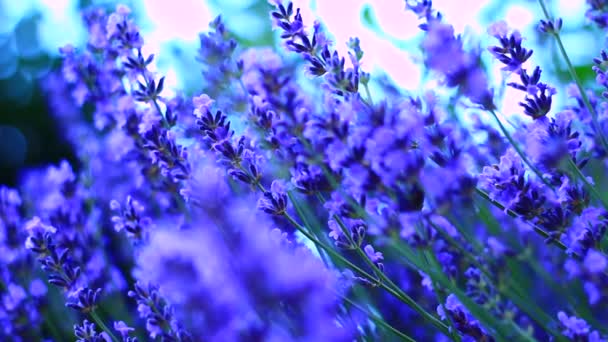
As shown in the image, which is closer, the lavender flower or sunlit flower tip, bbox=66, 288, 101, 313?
the lavender flower

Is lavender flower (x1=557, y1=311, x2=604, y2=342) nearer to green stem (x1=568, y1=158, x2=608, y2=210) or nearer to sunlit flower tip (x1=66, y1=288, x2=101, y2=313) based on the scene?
green stem (x1=568, y1=158, x2=608, y2=210)

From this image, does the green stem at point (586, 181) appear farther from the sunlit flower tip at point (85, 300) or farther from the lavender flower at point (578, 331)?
the sunlit flower tip at point (85, 300)

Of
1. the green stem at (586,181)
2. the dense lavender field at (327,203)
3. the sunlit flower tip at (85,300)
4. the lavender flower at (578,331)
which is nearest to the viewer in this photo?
the dense lavender field at (327,203)

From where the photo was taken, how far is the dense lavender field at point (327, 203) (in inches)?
27.3

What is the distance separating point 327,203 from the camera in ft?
3.30

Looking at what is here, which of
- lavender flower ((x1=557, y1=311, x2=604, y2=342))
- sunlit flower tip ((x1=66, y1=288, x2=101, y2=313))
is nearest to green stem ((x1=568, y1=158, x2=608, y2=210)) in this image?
lavender flower ((x1=557, y1=311, x2=604, y2=342))

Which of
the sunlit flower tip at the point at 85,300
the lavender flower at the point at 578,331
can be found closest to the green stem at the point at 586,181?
the lavender flower at the point at 578,331

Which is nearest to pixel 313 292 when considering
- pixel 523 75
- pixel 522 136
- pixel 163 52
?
pixel 523 75

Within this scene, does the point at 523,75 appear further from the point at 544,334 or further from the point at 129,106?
the point at 129,106

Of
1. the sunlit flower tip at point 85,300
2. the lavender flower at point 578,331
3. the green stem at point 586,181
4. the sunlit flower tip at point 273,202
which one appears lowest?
the lavender flower at point 578,331

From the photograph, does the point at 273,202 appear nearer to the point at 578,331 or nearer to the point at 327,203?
the point at 327,203

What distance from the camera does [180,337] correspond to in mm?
1039

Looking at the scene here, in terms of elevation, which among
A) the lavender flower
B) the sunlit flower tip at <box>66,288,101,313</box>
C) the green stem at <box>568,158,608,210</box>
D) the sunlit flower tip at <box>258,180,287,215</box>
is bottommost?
the lavender flower

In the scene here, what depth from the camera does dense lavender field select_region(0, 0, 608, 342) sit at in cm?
69
